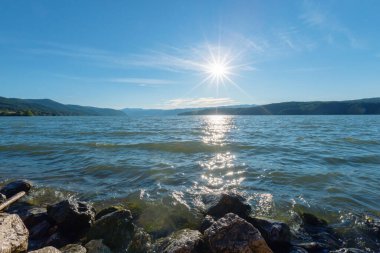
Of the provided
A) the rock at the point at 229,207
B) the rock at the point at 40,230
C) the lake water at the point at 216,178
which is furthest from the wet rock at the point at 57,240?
the rock at the point at 229,207

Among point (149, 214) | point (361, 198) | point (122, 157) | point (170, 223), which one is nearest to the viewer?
point (170, 223)

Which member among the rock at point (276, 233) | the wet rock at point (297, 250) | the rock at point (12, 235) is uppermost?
the rock at point (12, 235)

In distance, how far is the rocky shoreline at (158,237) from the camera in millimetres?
6455

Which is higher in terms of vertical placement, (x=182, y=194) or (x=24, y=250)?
(x=24, y=250)

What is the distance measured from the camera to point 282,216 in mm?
10070

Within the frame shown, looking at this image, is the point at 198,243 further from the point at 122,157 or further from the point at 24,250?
the point at 122,157

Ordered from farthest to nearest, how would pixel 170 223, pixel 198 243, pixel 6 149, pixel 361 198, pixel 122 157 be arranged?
pixel 6 149
pixel 122 157
pixel 361 198
pixel 170 223
pixel 198 243

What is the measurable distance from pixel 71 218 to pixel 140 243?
251cm

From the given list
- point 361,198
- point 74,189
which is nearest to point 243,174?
point 361,198

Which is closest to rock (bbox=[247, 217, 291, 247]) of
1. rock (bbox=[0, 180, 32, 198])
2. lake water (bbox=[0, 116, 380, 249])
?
lake water (bbox=[0, 116, 380, 249])

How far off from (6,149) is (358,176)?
96.1 feet

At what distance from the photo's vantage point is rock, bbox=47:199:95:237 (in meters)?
8.85

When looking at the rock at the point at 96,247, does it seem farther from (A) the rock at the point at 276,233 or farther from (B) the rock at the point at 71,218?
(A) the rock at the point at 276,233

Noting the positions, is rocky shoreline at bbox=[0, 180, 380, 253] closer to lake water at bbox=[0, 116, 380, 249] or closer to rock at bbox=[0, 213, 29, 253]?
rock at bbox=[0, 213, 29, 253]
